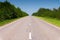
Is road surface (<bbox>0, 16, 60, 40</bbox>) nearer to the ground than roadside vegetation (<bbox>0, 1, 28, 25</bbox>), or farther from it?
farther from it

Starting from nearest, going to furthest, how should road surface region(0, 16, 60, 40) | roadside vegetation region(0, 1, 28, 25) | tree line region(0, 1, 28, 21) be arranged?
road surface region(0, 16, 60, 40), roadside vegetation region(0, 1, 28, 25), tree line region(0, 1, 28, 21)

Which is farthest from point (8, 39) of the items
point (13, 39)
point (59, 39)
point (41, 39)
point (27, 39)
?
point (59, 39)

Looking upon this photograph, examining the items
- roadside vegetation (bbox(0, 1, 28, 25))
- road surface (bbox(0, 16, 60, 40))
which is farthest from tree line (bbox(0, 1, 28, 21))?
road surface (bbox(0, 16, 60, 40))

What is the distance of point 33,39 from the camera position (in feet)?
39.8

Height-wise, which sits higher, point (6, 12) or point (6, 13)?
point (6, 12)

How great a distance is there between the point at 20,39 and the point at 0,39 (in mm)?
1297

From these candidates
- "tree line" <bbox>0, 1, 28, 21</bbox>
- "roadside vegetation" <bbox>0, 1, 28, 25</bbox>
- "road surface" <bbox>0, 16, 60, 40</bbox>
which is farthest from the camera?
"tree line" <bbox>0, 1, 28, 21</bbox>

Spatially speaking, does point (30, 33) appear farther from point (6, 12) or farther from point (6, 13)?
point (6, 12)

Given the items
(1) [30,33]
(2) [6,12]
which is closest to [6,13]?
(2) [6,12]

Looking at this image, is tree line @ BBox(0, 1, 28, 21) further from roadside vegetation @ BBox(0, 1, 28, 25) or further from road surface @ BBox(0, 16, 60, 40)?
road surface @ BBox(0, 16, 60, 40)

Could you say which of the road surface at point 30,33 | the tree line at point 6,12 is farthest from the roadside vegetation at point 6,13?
the road surface at point 30,33

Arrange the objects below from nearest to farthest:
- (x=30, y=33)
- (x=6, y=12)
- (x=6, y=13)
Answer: (x=30, y=33) < (x=6, y=13) < (x=6, y=12)

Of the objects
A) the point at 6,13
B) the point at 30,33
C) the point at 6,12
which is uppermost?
the point at 30,33

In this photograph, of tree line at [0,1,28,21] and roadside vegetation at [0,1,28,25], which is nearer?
roadside vegetation at [0,1,28,25]
